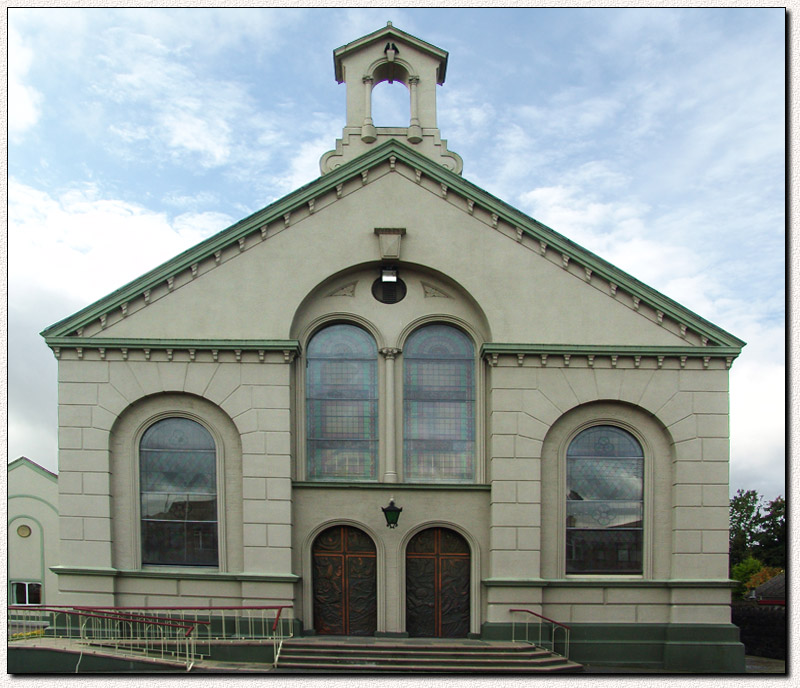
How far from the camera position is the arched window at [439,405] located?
65.2 feet

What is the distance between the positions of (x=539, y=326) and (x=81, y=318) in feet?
33.2

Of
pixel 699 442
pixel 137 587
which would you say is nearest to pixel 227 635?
pixel 137 587

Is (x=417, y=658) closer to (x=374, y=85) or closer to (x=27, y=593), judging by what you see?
(x=27, y=593)

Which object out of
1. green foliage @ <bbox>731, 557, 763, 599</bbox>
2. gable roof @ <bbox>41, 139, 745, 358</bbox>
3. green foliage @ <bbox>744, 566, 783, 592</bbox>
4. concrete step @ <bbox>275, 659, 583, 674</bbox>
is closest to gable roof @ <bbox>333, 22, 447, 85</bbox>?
gable roof @ <bbox>41, 139, 745, 358</bbox>

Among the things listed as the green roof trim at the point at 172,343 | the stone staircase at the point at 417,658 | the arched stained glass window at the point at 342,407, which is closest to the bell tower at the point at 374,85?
the arched stained glass window at the point at 342,407

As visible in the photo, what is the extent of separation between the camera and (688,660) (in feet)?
61.2

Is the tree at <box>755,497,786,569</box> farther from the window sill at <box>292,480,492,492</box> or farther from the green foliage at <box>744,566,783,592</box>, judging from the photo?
the window sill at <box>292,480,492,492</box>

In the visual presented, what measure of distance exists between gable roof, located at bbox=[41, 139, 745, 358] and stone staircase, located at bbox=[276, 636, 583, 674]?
246 inches

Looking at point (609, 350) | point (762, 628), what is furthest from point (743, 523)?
point (609, 350)

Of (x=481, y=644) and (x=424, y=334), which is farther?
(x=424, y=334)

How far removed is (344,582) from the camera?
19500mm

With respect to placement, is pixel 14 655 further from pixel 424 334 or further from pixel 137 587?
pixel 424 334

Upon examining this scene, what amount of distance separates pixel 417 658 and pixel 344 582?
2.78 m

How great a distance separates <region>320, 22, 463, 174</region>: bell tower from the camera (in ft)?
73.1
